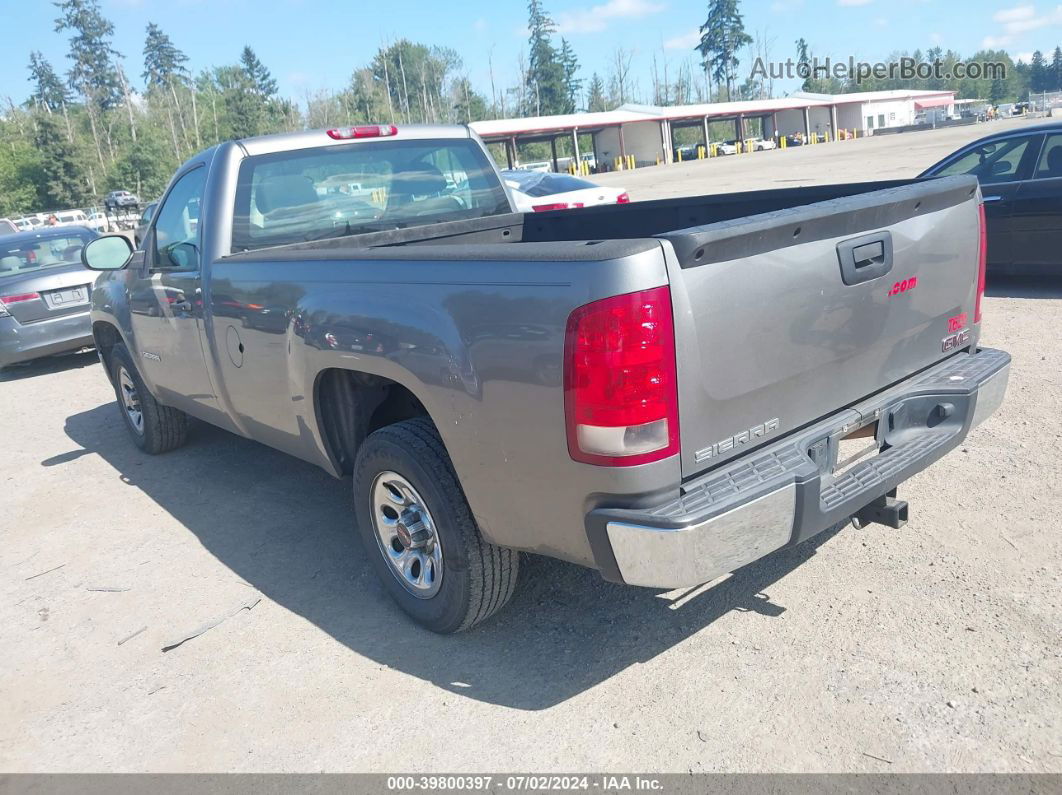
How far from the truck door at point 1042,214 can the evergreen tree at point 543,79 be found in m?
124

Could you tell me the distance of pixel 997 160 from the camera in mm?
8258

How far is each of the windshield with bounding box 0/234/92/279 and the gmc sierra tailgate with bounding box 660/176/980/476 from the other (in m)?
10.1

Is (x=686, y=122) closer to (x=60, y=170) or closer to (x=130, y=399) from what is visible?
(x=60, y=170)

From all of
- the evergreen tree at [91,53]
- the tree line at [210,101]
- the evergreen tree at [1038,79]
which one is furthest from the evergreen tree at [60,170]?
the evergreen tree at [1038,79]

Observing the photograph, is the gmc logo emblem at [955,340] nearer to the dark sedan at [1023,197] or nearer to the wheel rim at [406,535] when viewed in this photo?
the wheel rim at [406,535]

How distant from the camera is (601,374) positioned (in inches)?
94.9

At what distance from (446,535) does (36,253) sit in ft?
32.4

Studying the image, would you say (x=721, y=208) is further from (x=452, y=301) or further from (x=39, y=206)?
(x=39, y=206)

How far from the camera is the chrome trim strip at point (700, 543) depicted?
244 centimetres

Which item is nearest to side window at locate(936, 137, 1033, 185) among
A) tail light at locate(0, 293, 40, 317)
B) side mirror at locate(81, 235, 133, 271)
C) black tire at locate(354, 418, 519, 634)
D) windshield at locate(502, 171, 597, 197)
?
black tire at locate(354, 418, 519, 634)

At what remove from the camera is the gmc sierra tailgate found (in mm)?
2502
